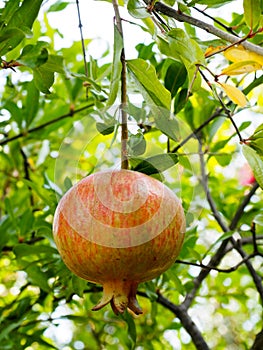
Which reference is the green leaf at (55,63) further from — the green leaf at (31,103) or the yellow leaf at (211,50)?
the green leaf at (31,103)

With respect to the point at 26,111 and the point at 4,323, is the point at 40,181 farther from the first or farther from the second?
the point at 4,323

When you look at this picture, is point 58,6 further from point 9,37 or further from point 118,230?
point 118,230

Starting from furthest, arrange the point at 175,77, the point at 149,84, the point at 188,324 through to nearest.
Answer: the point at 188,324, the point at 175,77, the point at 149,84

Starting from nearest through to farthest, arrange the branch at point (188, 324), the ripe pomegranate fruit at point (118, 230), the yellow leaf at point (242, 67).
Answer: the ripe pomegranate fruit at point (118, 230), the yellow leaf at point (242, 67), the branch at point (188, 324)

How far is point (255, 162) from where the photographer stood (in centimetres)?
80

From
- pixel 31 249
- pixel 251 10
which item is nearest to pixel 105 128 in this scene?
pixel 251 10

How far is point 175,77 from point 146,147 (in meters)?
0.26

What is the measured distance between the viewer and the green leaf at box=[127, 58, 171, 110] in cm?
82

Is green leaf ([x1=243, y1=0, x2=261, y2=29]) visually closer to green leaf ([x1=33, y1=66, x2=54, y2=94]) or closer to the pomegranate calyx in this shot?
green leaf ([x1=33, y1=66, x2=54, y2=94])

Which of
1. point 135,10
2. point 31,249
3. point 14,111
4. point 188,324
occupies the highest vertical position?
point 135,10

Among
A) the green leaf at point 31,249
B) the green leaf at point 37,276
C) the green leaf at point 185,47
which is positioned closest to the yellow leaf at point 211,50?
the green leaf at point 185,47

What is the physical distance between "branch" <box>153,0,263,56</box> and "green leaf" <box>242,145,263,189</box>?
5.5 inches

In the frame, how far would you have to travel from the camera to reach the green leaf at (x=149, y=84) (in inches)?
32.1

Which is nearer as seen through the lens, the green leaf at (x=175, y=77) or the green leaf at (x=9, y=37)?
the green leaf at (x=9, y=37)
